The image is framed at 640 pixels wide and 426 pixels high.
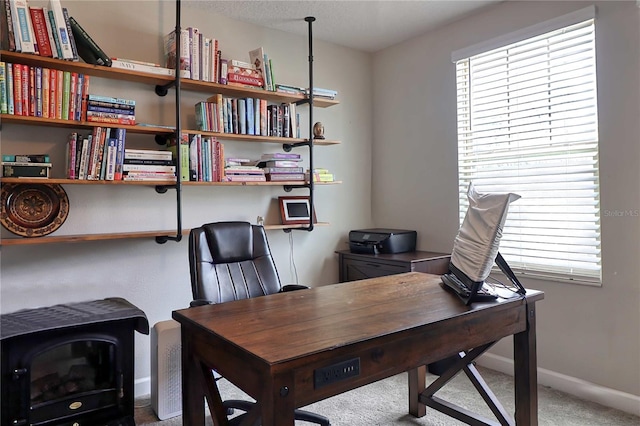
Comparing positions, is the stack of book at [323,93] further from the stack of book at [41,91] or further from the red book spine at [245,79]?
the stack of book at [41,91]

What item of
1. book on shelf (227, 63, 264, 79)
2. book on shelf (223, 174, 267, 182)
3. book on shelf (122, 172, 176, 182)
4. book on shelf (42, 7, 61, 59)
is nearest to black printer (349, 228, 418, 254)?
book on shelf (223, 174, 267, 182)

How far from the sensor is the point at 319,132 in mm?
3475

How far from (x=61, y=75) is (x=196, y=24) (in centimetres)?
→ 105

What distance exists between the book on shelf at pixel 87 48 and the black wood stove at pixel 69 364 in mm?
1356

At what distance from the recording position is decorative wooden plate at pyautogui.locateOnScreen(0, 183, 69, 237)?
90.4 inches

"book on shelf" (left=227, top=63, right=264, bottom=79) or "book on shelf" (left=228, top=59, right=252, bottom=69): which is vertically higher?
"book on shelf" (left=228, top=59, right=252, bottom=69)

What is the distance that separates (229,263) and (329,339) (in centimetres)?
124

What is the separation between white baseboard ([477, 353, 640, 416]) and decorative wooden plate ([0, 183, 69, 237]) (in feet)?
9.85

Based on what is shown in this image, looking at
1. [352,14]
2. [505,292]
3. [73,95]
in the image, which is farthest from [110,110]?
[505,292]

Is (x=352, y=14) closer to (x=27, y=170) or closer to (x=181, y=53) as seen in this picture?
(x=181, y=53)

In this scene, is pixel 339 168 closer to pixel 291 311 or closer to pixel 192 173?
pixel 192 173

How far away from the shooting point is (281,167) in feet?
10.5

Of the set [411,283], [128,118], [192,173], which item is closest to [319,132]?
[192,173]

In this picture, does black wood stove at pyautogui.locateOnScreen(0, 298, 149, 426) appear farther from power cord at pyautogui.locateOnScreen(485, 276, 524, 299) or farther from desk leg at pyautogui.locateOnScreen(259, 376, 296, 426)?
power cord at pyautogui.locateOnScreen(485, 276, 524, 299)
